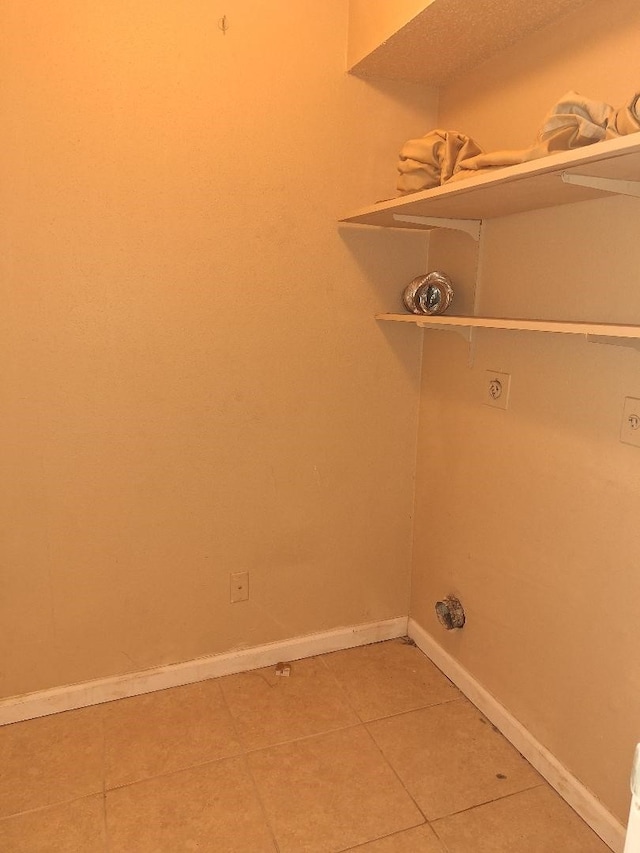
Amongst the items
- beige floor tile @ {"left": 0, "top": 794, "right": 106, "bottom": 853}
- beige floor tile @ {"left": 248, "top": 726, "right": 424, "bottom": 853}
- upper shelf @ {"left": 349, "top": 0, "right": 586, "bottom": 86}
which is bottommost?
beige floor tile @ {"left": 0, "top": 794, "right": 106, "bottom": 853}

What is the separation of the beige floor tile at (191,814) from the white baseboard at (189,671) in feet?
1.25

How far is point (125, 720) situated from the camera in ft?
6.04

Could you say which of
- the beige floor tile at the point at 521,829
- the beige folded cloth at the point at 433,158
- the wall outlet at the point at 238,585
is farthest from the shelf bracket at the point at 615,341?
the wall outlet at the point at 238,585

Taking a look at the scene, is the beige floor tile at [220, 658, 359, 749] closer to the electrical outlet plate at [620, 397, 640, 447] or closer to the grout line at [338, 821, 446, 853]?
the grout line at [338, 821, 446, 853]

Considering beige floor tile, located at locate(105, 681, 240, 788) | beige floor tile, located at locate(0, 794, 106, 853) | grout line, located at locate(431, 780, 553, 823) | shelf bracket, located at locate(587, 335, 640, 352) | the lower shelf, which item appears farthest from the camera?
beige floor tile, located at locate(105, 681, 240, 788)

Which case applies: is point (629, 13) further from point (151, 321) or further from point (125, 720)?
point (125, 720)

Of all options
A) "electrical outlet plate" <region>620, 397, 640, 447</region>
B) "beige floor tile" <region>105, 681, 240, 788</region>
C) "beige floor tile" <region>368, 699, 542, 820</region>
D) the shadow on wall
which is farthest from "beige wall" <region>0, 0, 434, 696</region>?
"electrical outlet plate" <region>620, 397, 640, 447</region>

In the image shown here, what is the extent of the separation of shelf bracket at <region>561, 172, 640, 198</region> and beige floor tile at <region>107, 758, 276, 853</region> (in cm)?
169

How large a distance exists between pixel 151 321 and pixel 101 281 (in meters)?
0.18

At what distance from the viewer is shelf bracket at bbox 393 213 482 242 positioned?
69.5 inches

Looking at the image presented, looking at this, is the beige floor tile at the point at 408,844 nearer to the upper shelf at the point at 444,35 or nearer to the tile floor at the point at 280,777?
the tile floor at the point at 280,777

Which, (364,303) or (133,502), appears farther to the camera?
(364,303)

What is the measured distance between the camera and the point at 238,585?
2.03 metres

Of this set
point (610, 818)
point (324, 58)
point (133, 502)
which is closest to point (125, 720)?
point (133, 502)
